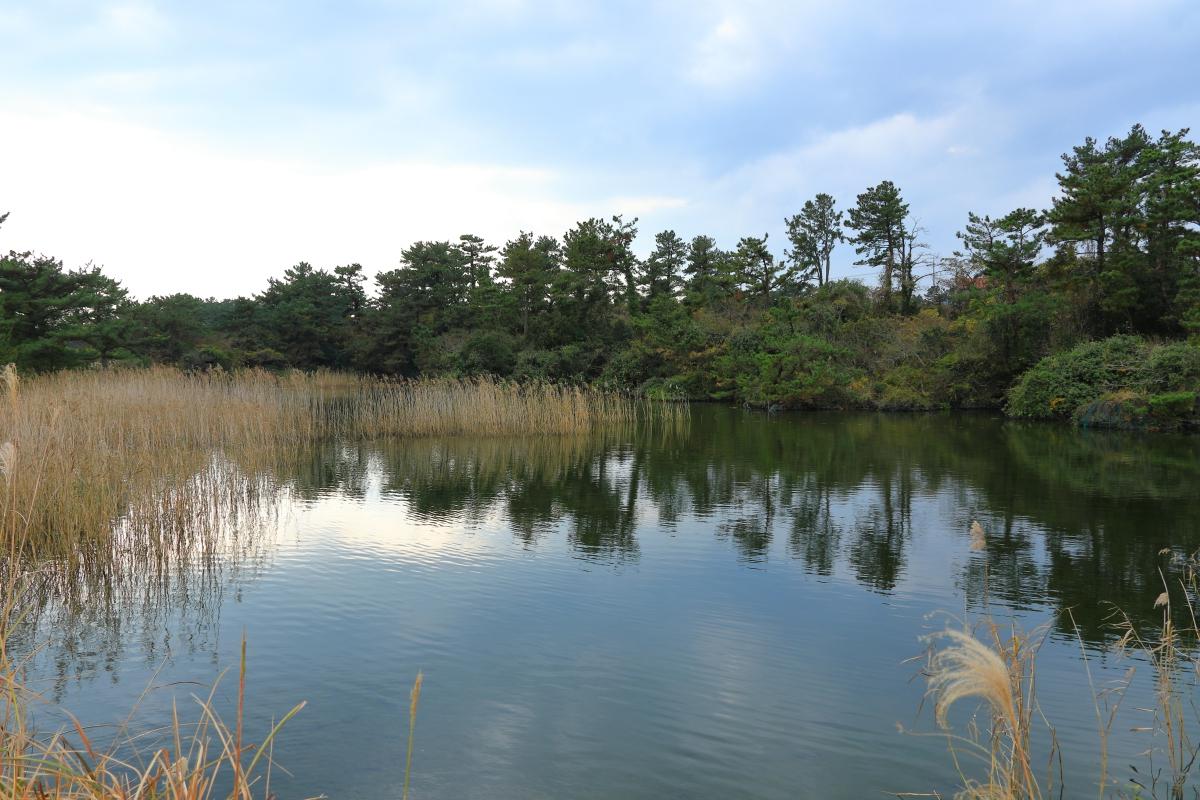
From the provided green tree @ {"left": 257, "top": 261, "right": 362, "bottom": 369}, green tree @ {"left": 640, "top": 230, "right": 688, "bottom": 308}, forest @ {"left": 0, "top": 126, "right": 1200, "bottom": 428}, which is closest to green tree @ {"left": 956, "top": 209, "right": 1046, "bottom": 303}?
forest @ {"left": 0, "top": 126, "right": 1200, "bottom": 428}

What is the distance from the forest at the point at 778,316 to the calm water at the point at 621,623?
465 inches

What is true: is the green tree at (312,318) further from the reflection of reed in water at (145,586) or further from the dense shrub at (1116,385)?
the reflection of reed in water at (145,586)

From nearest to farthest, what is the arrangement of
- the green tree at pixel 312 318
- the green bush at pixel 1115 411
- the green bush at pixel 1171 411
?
the green bush at pixel 1171 411 < the green bush at pixel 1115 411 < the green tree at pixel 312 318

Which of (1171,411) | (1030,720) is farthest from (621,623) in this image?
(1171,411)

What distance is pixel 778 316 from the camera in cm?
2941

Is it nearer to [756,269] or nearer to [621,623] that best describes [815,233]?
[756,269]

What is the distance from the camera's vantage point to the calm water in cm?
357

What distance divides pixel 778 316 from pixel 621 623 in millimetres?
25303

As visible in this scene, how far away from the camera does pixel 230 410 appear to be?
12578mm

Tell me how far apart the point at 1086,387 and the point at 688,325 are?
43.8 ft

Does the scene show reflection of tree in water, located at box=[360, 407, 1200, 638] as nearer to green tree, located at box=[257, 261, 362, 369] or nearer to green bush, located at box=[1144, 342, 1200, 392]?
green bush, located at box=[1144, 342, 1200, 392]

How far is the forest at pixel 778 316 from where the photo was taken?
19.8 meters

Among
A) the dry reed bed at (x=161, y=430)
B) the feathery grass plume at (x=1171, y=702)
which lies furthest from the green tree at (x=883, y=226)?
the feathery grass plume at (x=1171, y=702)

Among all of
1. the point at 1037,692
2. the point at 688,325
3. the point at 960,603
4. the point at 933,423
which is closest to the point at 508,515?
the point at 960,603
